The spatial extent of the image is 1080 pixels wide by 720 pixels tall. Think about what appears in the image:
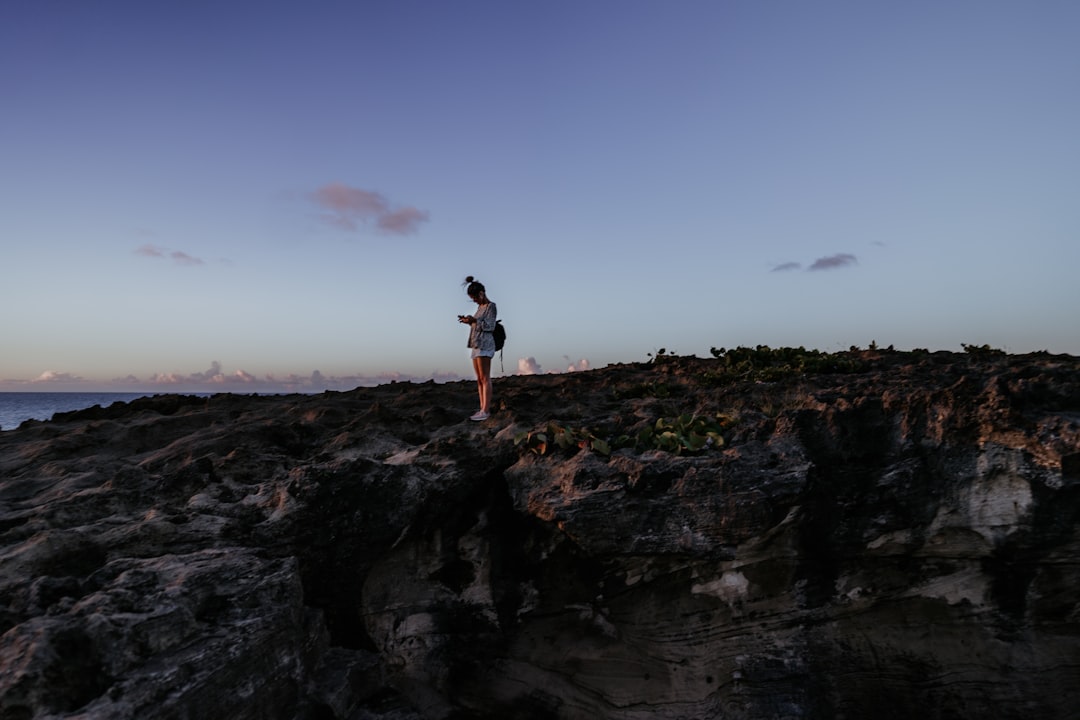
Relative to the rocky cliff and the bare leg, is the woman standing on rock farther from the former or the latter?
the rocky cliff

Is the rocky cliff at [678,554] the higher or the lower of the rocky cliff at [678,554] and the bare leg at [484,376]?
the lower

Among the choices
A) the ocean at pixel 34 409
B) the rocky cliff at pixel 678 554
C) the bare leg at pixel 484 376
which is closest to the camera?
the rocky cliff at pixel 678 554

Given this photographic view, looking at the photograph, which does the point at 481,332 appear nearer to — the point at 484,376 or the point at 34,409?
the point at 484,376

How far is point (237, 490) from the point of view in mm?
8148

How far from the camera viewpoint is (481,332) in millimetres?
11734

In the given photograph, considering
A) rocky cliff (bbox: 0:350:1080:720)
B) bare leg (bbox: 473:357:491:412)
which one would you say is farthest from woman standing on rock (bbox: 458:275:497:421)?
rocky cliff (bbox: 0:350:1080:720)

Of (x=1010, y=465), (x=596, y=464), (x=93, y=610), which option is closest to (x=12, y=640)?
(x=93, y=610)

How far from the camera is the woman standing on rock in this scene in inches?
456

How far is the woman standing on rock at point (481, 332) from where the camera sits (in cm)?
1159

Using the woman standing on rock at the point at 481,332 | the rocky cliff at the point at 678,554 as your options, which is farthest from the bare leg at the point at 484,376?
the rocky cliff at the point at 678,554

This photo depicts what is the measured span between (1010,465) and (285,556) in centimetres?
873

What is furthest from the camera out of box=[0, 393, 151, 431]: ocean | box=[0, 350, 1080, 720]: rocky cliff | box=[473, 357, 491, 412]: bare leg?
box=[0, 393, 151, 431]: ocean

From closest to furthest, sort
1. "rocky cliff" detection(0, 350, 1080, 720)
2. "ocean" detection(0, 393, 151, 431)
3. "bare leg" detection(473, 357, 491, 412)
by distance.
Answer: "rocky cliff" detection(0, 350, 1080, 720) < "bare leg" detection(473, 357, 491, 412) < "ocean" detection(0, 393, 151, 431)

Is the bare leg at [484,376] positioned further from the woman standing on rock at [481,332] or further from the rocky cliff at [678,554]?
the rocky cliff at [678,554]
